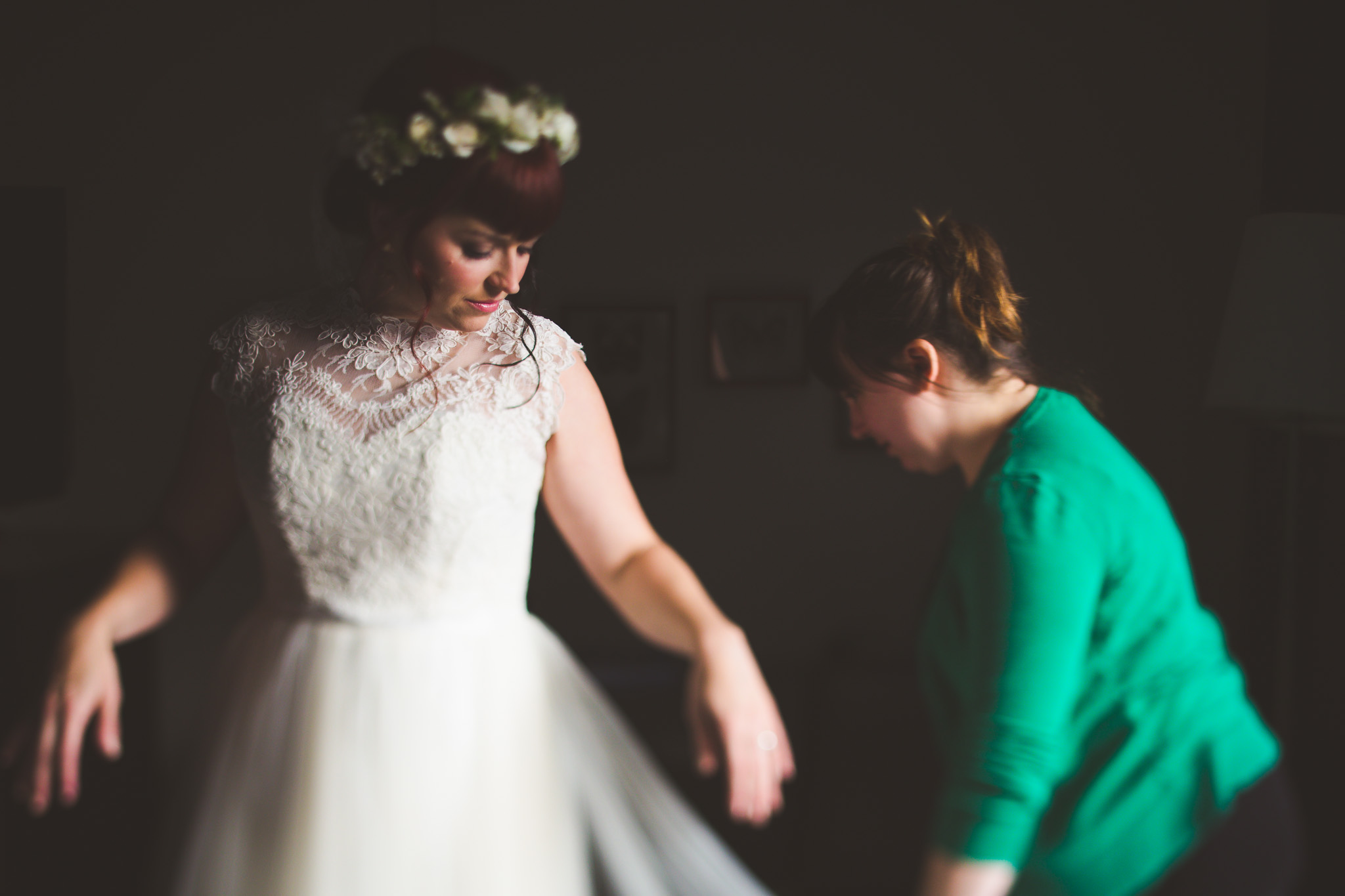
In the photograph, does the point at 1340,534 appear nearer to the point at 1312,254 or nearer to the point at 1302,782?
the point at 1302,782

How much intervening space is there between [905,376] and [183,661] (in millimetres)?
2352

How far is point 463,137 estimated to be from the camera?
0.55 metres

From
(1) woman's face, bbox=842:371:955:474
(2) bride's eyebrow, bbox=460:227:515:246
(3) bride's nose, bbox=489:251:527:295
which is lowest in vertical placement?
(1) woman's face, bbox=842:371:955:474

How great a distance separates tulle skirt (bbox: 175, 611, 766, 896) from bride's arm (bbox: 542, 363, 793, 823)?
0.39 feet

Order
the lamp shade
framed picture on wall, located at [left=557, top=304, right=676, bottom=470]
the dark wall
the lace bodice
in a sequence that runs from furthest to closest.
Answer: framed picture on wall, located at [left=557, top=304, right=676, bottom=470]
the dark wall
the lamp shade
the lace bodice

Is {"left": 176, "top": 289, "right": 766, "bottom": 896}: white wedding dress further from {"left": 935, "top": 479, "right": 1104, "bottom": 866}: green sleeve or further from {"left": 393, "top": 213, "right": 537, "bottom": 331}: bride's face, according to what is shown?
{"left": 935, "top": 479, "right": 1104, "bottom": 866}: green sleeve

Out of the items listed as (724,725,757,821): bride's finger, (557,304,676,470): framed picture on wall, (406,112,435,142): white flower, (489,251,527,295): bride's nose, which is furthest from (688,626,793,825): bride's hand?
(557,304,676,470): framed picture on wall

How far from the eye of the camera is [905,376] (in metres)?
0.80

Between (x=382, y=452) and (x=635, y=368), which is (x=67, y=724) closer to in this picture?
(x=382, y=452)

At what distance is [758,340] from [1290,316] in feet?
4.18

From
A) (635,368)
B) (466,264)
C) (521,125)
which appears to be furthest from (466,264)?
(635,368)

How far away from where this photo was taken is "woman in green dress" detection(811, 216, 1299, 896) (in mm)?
618

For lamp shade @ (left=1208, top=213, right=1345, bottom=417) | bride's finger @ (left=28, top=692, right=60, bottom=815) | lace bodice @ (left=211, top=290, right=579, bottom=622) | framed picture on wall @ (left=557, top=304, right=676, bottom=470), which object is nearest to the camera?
bride's finger @ (left=28, top=692, right=60, bottom=815)

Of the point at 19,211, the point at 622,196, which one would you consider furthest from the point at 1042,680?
the point at 622,196
